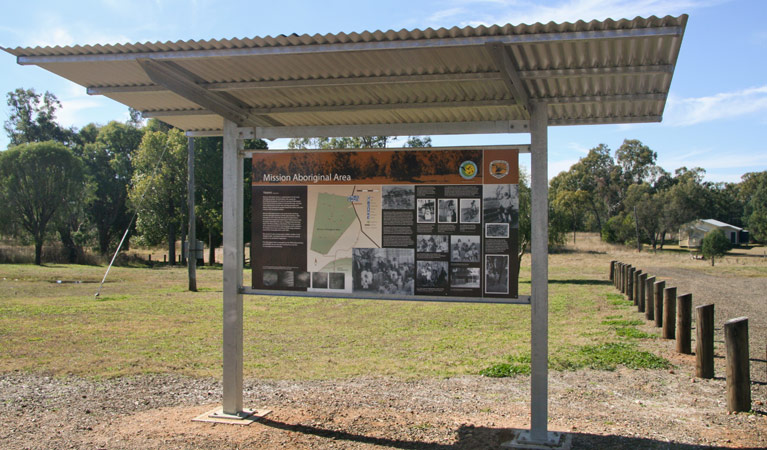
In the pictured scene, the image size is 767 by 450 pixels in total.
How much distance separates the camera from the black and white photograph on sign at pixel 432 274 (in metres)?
5.64

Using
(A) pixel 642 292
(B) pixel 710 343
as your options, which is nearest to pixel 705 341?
(B) pixel 710 343

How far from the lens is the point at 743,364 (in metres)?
6.11

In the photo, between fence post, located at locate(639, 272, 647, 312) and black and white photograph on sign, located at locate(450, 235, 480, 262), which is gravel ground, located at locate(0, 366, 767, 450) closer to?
black and white photograph on sign, located at locate(450, 235, 480, 262)

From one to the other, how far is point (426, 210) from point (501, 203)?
2.30 feet

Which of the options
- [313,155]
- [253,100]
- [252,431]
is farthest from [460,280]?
[253,100]

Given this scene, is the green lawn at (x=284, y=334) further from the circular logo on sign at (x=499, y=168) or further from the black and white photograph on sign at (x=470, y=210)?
the circular logo on sign at (x=499, y=168)

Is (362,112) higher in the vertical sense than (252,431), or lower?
higher

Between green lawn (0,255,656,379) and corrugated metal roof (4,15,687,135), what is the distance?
12.4 ft

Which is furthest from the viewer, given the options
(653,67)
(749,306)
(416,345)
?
(749,306)

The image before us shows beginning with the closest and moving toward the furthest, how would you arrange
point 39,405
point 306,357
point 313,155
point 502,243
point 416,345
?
point 502,243
point 313,155
point 39,405
point 306,357
point 416,345

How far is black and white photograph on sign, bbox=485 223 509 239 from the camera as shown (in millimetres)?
5535

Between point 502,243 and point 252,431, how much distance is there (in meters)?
2.90

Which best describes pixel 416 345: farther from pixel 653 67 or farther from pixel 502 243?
pixel 653 67

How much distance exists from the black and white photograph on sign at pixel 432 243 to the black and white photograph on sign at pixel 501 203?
0.44 metres
